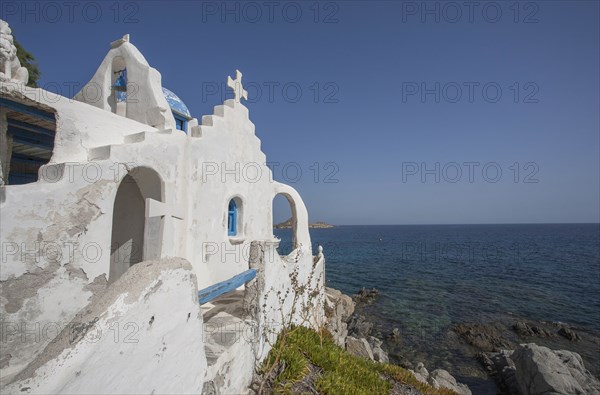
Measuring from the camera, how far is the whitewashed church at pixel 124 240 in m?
3.30

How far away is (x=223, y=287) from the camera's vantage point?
213 inches

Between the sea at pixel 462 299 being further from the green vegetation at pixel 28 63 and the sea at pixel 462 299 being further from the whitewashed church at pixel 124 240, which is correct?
the green vegetation at pixel 28 63

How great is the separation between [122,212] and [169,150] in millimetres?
2303

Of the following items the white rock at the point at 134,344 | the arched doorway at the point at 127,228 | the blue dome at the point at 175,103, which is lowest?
the white rock at the point at 134,344

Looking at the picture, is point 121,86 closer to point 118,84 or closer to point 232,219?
point 118,84

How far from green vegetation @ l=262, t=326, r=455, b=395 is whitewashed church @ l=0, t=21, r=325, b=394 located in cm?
45

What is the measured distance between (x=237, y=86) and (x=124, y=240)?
599 centimetres

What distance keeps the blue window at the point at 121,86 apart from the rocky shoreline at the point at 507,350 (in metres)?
10.9

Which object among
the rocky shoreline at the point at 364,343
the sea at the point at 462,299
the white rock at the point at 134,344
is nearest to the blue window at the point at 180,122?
the white rock at the point at 134,344

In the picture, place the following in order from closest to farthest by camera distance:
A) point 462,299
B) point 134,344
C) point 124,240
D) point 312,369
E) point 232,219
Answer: point 134,344, point 312,369, point 124,240, point 232,219, point 462,299

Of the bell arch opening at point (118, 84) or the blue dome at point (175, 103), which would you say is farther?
the blue dome at point (175, 103)

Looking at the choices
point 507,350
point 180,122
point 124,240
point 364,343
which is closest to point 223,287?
point 124,240

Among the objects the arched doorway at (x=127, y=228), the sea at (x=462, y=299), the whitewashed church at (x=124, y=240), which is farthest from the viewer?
the sea at (x=462, y=299)

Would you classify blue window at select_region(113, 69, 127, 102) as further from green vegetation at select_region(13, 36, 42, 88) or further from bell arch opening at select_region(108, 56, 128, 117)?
green vegetation at select_region(13, 36, 42, 88)
